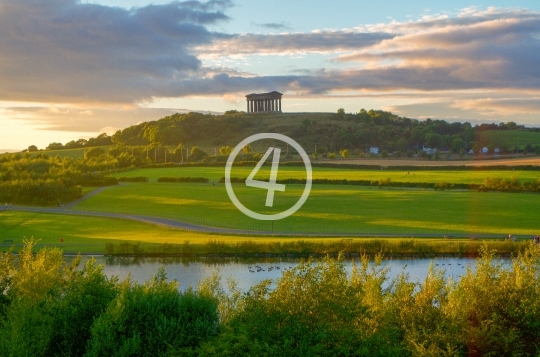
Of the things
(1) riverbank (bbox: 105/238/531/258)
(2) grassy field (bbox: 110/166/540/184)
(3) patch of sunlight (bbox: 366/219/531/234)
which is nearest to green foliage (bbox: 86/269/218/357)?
(1) riverbank (bbox: 105/238/531/258)

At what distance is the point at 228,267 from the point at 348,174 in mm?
63823

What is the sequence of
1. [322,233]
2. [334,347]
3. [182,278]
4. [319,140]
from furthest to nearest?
[319,140] < [322,233] < [182,278] < [334,347]

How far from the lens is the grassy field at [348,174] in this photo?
9669cm

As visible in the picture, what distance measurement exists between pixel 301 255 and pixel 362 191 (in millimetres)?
38152

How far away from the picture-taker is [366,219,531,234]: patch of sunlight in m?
60.7

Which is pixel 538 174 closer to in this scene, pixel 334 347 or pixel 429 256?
pixel 429 256

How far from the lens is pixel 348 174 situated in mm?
109188

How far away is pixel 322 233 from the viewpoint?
61.2 meters

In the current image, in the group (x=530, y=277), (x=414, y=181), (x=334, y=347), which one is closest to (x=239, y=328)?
(x=334, y=347)

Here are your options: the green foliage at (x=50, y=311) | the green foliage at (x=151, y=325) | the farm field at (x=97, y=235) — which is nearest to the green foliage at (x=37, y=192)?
the farm field at (x=97, y=235)

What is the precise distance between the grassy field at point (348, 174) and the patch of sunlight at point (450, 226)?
29.5m

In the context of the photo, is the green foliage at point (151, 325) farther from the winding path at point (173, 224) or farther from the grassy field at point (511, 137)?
the grassy field at point (511, 137)

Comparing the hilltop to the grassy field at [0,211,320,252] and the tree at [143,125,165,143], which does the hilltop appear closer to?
the tree at [143,125,165,143]

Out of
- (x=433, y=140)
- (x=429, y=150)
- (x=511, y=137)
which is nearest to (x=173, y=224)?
(x=429, y=150)
